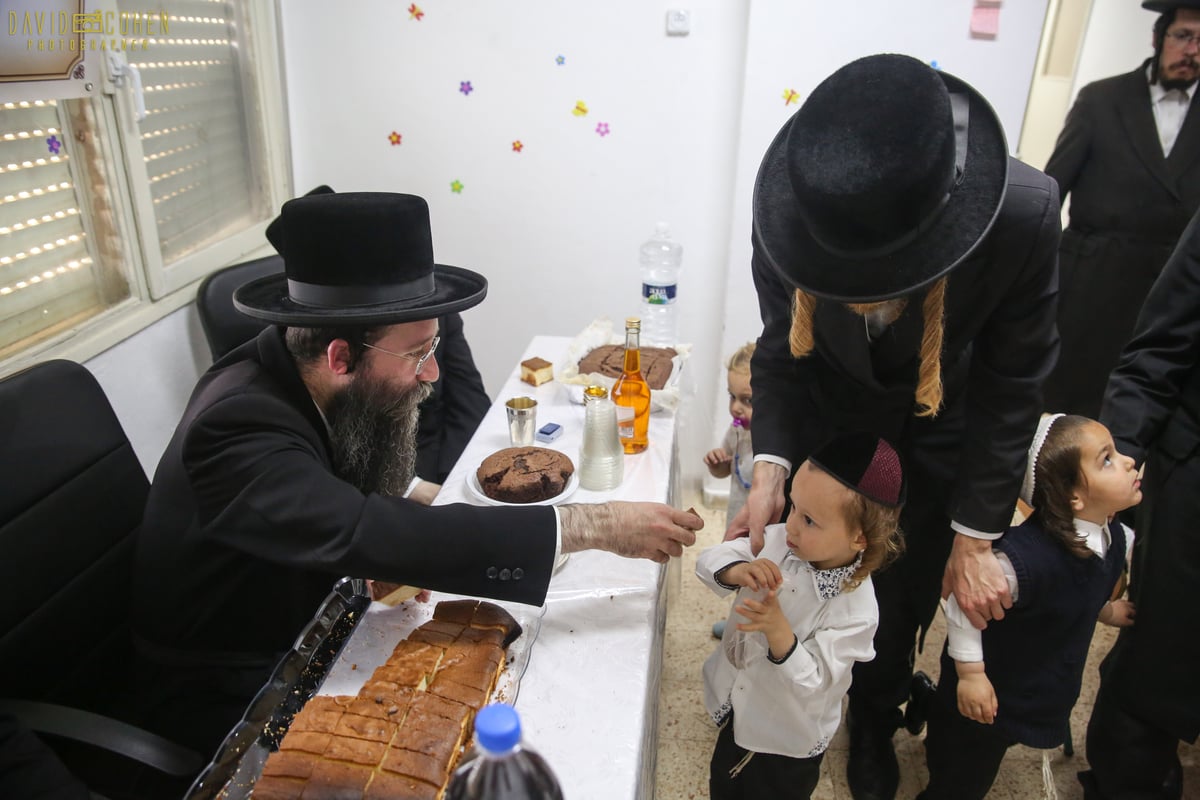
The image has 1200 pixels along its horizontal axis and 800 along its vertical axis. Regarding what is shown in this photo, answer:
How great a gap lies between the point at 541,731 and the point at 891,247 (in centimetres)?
99

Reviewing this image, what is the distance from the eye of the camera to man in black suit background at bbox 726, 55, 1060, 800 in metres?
1.19

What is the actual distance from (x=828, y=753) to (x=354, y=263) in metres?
1.98

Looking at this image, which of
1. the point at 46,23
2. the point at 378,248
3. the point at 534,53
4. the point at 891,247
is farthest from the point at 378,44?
the point at 891,247

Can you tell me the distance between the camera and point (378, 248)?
1.52 meters

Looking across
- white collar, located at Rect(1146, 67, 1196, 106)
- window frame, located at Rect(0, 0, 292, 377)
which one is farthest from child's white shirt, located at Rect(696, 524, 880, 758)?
white collar, located at Rect(1146, 67, 1196, 106)

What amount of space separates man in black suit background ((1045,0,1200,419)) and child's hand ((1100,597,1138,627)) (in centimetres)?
163

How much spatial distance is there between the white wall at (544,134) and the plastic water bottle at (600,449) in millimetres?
1291

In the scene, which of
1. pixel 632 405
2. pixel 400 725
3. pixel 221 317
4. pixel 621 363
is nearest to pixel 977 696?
pixel 632 405

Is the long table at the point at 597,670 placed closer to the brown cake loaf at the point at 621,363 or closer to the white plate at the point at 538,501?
the white plate at the point at 538,501

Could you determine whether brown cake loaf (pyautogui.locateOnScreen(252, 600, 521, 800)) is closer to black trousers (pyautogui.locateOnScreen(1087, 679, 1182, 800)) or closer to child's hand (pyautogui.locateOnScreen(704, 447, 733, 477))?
child's hand (pyautogui.locateOnScreen(704, 447, 733, 477))

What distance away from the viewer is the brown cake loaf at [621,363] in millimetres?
2498

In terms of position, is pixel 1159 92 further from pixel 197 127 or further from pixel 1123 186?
pixel 197 127

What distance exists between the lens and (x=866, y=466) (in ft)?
4.81

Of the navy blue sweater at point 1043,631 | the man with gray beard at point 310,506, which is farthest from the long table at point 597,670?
the navy blue sweater at point 1043,631
